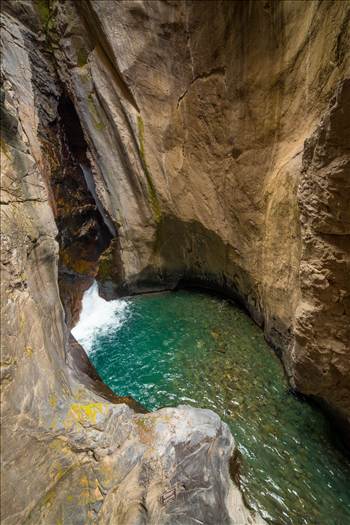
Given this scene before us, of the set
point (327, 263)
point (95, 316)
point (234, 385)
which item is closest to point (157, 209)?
point (95, 316)

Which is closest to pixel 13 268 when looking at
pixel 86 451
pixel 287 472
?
pixel 86 451

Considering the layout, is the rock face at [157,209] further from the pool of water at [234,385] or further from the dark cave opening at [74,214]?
the pool of water at [234,385]

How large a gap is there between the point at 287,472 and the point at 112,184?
30.6 feet

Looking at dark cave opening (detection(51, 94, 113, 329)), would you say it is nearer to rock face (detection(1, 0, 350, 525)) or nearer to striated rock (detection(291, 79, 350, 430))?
rock face (detection(1, 0, 350, 525))

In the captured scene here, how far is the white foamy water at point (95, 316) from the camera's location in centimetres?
800

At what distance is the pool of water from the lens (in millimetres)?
3787

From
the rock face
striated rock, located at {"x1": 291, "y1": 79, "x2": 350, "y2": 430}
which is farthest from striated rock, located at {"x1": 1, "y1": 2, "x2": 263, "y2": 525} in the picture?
striated rock, located at {"x1": 291, "y1": 79, "x2": 350, "y2": 430}

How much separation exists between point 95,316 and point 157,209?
178 inches

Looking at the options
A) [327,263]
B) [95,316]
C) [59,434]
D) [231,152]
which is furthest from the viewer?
[95,316]

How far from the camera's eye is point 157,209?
30.5 feet

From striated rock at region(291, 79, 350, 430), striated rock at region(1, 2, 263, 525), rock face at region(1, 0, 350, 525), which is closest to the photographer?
striated rock at region(1, 2, 263, 525)

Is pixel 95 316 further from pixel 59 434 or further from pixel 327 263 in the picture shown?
pixel 327 263

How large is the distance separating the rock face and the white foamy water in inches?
18.8

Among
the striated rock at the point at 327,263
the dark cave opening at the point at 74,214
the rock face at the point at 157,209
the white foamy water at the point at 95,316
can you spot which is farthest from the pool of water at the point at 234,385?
the dark cave opening at the point at 74,214
